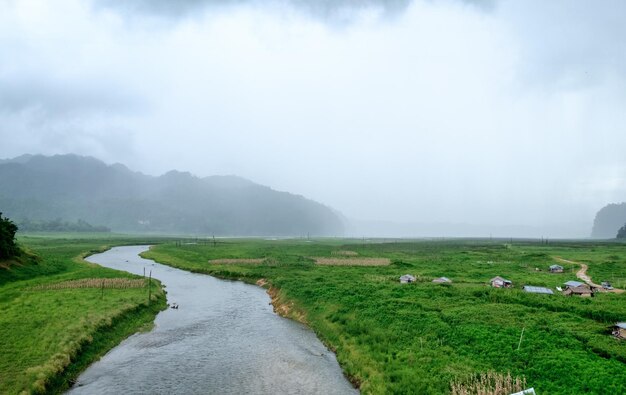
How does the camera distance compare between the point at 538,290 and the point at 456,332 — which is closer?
the point at 456,332

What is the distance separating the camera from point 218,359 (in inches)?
1407

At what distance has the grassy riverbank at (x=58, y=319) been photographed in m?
29.2

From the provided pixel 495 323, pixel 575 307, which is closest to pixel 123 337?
pixel 495 323

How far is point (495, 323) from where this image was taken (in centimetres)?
3931

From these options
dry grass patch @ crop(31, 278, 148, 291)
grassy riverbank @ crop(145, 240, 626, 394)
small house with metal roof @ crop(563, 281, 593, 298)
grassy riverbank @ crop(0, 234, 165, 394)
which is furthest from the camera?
dry grass patch @ crop(31, 278, 148, 291)

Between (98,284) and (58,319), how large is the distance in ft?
72.4

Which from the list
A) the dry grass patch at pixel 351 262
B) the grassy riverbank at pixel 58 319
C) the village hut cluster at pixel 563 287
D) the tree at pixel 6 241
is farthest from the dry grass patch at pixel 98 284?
the dry grass patch at pixel 351 262

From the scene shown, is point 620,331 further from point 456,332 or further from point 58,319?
point 58,319

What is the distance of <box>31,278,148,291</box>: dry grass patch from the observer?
58.6 metres

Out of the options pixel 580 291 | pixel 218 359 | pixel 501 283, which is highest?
pixel 501 283

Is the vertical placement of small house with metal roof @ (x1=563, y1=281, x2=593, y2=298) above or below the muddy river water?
above

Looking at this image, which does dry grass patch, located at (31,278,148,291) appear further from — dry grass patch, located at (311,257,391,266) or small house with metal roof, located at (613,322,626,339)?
small house with metal roof, located at (613,322,626,339)

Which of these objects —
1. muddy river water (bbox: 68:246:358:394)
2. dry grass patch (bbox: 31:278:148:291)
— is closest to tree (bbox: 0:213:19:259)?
dry grass patch (bbox: 31:278:148:291)

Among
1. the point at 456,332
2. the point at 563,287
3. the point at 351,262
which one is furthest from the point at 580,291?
the point at 351,262
